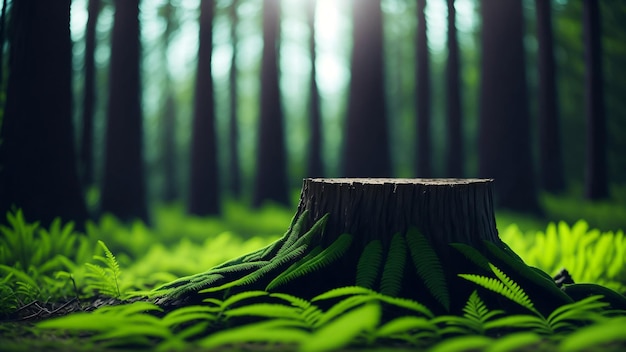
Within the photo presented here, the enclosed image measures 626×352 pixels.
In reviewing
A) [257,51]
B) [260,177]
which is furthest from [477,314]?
[257,51]

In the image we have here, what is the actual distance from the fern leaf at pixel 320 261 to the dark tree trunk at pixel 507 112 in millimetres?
8420

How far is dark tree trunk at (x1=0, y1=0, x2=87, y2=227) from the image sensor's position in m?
6.82

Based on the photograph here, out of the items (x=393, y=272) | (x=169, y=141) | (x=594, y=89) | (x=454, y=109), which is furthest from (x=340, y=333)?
(x=169, y=141)

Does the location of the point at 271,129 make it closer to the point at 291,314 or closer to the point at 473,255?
the point at 473,255

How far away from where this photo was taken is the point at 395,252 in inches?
148

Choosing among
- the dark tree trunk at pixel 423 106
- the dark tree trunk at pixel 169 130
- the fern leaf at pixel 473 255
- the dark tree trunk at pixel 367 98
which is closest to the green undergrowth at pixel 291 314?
the fern leaf at pixel 473 255

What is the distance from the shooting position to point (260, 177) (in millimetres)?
15328

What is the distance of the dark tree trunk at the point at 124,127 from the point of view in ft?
34.6

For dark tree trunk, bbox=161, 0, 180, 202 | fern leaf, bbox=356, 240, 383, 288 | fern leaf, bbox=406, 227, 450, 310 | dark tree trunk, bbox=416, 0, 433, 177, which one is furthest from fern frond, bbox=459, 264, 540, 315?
dark tree trunk, bbox=161, 0, 180, 202

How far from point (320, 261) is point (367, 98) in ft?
26.7

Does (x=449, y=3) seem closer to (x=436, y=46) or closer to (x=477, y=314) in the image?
(x=477, y=314)

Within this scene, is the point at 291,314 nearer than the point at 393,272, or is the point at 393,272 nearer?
the point at 291,314

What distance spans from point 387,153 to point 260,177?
15.5 ft

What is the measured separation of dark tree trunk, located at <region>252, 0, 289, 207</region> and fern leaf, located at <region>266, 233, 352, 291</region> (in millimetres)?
11315
